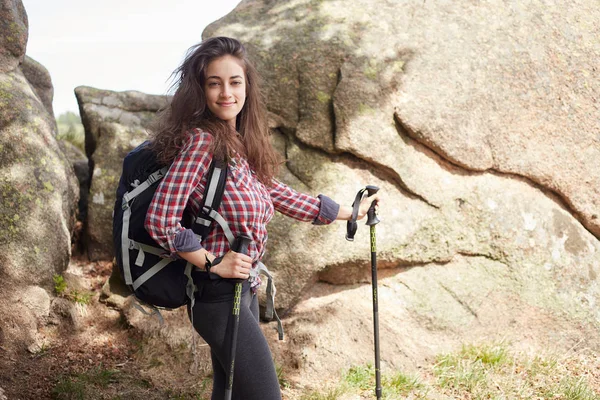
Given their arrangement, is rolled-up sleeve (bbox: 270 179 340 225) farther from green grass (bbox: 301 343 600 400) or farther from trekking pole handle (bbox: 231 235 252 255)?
green grass (bbox: 301 343 600 400)

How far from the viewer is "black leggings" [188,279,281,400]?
3586 mm

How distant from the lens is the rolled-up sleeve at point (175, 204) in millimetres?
3391

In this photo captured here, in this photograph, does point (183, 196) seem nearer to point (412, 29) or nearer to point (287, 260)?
point (287, 260)

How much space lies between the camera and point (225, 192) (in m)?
3.56

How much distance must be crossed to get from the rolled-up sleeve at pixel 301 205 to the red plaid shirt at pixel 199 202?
36 centimetres

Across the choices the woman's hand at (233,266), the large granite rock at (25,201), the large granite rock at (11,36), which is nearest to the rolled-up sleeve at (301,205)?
the woman's hand at (233,266)

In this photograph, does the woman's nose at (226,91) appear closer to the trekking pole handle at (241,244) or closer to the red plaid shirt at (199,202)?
the red plaid shirt at (199,202)

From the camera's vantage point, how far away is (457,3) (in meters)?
7.02

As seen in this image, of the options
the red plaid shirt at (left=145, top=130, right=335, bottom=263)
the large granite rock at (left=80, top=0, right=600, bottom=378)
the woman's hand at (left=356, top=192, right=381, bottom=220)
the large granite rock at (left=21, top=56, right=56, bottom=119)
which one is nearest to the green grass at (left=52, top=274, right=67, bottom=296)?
the large granite rock at (left=80, top=0, right=600, bottom=378)

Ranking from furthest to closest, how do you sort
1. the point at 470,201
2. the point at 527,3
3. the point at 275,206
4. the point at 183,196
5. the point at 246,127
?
the point at 527,3 → the point at 470,201 → the point at 275,206 → the point at 246,127 → the point at 183,196

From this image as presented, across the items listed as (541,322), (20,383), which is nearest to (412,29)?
(541,322)

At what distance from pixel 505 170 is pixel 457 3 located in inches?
76.1

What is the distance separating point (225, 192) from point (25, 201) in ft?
10.2

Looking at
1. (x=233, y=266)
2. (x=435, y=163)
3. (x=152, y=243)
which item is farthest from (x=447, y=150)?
(x=152, y=243)
